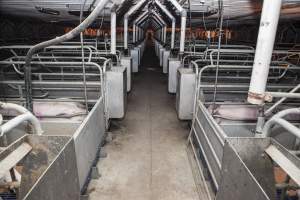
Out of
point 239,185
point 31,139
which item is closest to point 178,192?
point 239,185

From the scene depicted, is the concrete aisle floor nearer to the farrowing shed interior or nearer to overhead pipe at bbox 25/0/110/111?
Answer: the farrowing shed interior

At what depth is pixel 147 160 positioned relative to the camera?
2.91m

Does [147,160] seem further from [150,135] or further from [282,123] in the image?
[282,123]

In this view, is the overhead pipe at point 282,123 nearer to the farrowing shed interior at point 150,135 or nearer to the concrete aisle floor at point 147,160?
the farrowing shed interior at point 150,135

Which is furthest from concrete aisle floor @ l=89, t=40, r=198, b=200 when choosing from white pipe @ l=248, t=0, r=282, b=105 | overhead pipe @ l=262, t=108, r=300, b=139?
white pipe @ l=248, t=0, r=282, b=105

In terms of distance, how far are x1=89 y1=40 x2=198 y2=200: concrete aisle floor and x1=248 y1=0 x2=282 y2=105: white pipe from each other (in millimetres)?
1228

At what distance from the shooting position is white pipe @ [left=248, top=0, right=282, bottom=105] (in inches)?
57.1

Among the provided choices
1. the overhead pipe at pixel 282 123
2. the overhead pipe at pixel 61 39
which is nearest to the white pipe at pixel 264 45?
the overhead pipe at pixel 282 123

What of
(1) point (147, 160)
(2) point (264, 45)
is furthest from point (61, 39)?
(1) point (147, 160)

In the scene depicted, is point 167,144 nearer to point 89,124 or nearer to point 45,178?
point 89,124

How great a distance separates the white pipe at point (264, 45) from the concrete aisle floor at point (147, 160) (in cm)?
123

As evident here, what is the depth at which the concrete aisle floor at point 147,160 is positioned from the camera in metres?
2.37

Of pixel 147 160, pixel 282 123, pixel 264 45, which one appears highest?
pixel 264 45

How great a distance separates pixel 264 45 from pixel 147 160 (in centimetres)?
189
